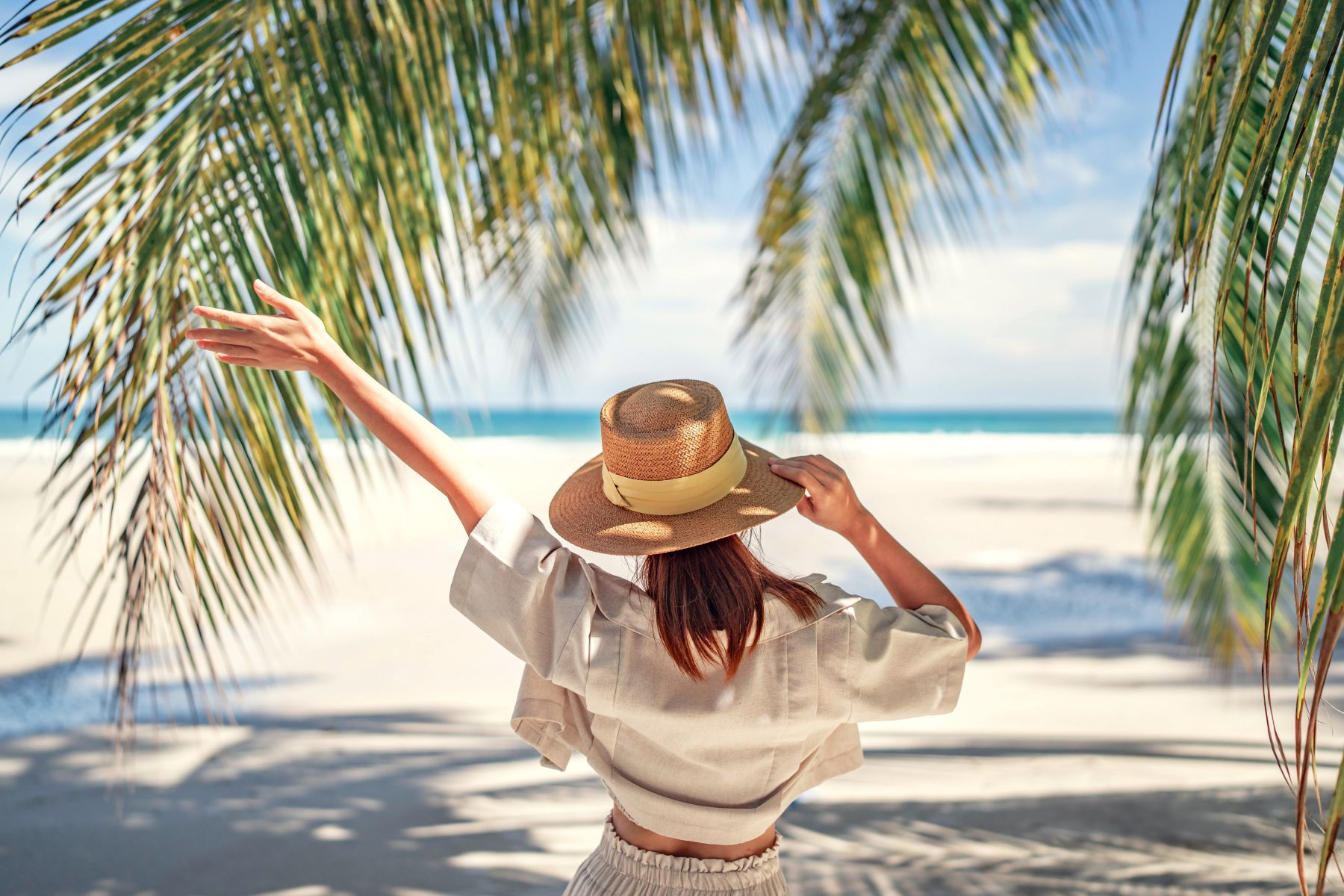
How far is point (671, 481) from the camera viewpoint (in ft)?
4.34

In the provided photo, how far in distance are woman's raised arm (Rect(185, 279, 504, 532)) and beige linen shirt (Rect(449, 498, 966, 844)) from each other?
2.5 inches

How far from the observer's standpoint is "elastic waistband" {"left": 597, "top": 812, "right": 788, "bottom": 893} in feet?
4.75

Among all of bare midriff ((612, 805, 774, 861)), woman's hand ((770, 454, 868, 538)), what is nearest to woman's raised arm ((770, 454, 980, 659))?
woman's hand ((770, 454, 868, 538))

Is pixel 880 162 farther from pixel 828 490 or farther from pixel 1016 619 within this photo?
pixel 1016 619

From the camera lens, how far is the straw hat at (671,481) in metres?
1.31

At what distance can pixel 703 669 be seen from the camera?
1322 mm

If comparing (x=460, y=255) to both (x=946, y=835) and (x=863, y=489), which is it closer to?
(x=946, y=835)

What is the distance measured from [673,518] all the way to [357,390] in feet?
1.47

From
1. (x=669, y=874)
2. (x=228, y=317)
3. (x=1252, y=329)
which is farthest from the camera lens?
(x=1252, y=329)

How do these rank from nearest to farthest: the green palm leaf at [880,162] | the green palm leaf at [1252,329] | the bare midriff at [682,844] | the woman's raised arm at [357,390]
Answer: the green palm leaf at [1252,329] → the woman's raised arm at [357,390] → the bare midriff at [682,844] → the green palm leaf at [880,162]

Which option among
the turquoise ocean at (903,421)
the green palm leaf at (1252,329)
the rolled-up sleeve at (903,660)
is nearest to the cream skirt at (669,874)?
the rolled-up sleeve at (903,660)

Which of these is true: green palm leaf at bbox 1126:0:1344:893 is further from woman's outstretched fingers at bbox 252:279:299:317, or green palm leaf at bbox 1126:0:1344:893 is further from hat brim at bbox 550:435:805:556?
woman's outstretched fingers at bbox 252:279:299:317

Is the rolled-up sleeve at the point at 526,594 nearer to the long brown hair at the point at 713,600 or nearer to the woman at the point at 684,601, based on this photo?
the woman at the point at 684,601

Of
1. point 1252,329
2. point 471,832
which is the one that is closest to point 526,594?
point 1252,329
